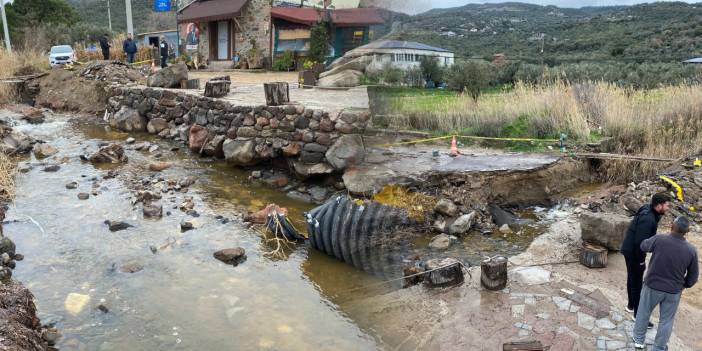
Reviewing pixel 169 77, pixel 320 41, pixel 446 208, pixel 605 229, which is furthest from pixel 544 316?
pixel 320 41

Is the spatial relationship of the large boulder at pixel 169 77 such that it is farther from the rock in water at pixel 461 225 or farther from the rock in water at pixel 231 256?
the rock in water at pixel 461 225

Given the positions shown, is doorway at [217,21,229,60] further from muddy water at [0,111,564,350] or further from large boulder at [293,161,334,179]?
large boulder at [293,161,334,179]

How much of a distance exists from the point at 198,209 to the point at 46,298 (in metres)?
3.38

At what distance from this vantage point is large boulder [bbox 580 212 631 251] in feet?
22.3

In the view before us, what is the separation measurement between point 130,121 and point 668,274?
1421 cm

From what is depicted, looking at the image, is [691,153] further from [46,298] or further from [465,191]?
[46,298]

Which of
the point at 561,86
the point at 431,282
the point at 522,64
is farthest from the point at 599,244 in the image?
the point at 522,64

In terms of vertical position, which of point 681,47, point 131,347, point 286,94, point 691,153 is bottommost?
point 131,347

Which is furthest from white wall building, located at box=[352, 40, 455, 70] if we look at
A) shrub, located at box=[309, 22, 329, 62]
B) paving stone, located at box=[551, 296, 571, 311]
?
paving stone, located at box=[551, 296, 571, 311]

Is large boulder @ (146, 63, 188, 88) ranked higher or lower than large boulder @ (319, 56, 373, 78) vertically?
lower

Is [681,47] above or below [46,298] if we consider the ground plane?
above

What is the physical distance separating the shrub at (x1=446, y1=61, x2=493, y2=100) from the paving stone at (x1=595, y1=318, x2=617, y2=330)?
11266 mm

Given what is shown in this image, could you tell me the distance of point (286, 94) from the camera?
11047mm

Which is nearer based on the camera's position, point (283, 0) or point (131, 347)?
point (131, 347)
